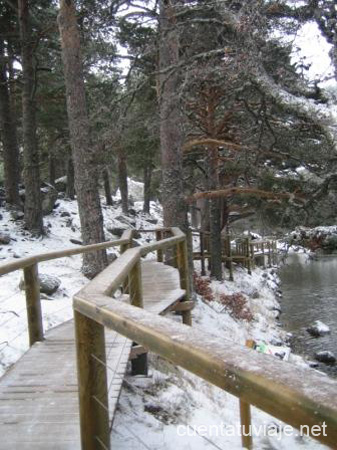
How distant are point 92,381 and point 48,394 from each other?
1752 millimetres

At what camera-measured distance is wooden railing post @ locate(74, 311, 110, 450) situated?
208cm

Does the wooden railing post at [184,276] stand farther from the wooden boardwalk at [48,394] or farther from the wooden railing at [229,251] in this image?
the wooden railing at [229,251]

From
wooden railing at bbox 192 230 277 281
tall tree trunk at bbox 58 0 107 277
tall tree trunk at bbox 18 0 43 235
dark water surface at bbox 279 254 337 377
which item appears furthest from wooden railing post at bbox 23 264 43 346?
wooden railing at bbox 192 230 277 281

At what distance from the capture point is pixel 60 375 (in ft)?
13.3

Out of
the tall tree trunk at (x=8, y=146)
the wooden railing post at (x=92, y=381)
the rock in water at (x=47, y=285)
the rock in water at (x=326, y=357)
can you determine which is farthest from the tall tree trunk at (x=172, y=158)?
the wooden railing post at (x=92, y=381)

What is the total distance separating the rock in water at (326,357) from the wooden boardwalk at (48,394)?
8.39 m

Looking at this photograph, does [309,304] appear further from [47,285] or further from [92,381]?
[92,381]

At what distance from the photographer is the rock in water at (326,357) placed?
11844mm

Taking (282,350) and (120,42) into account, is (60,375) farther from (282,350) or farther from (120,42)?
(120,42)

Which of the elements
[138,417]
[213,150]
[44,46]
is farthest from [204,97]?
[138,417]

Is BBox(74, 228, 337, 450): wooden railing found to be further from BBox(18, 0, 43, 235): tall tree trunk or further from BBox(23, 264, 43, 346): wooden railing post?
BBox(18, 0, 43, 235): tall tree trunk

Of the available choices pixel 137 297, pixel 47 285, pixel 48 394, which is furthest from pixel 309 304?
pixel 48 394

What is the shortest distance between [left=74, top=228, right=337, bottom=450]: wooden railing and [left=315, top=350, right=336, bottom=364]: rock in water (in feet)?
35.5

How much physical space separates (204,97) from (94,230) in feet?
24.4
